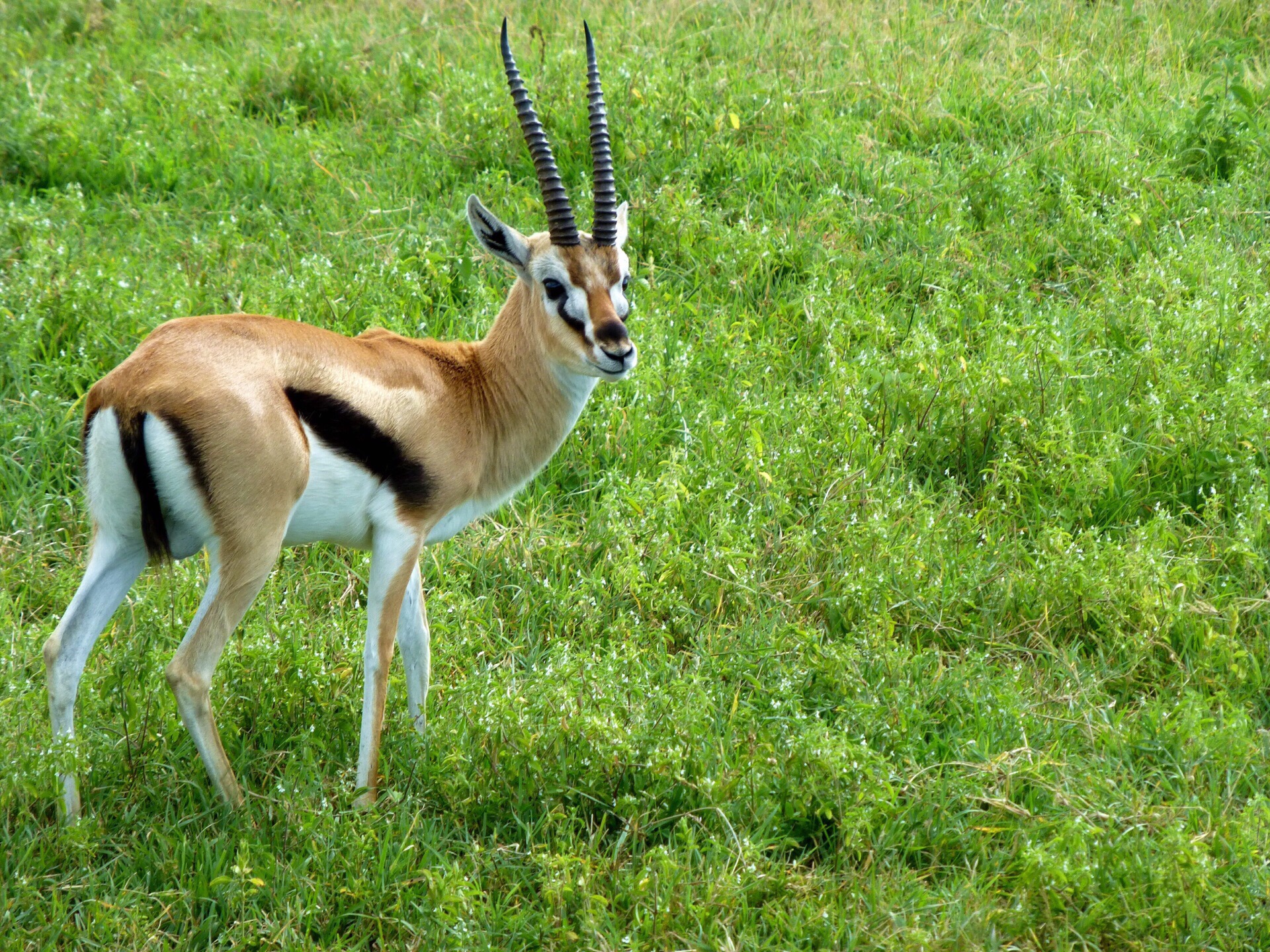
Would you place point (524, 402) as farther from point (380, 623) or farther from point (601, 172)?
point (380, 623)

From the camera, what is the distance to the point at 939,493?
16.2ft

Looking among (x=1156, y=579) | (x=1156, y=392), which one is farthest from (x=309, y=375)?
(x=1156, y=392)

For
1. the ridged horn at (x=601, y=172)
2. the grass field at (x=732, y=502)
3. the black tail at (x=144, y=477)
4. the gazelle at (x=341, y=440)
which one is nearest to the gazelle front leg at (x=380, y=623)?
the gazelle at (x=341, y=440)

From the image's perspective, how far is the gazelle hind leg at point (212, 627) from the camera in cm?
343

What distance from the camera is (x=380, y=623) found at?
3725mm

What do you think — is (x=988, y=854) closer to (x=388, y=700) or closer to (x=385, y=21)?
(x=388, y=700)

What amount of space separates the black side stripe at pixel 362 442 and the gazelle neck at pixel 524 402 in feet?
1.14

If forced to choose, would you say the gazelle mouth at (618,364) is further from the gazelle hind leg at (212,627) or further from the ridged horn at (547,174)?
the gazelle hind leg at (212,627)

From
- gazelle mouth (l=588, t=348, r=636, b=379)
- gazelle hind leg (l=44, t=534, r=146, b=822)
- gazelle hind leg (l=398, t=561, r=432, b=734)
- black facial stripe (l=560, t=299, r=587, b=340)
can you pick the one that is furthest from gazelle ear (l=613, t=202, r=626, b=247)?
gazelle hind leg (l=44, t=534, r=146, b=822)

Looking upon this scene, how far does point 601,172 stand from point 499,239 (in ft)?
1.40

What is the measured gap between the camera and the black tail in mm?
3293

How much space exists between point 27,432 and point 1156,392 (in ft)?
15.1

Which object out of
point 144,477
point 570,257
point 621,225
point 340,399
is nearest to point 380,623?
point 340,399

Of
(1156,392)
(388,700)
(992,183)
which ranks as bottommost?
(388,700)
